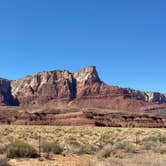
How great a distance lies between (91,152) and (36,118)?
79479 mm

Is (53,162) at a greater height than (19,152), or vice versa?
(19,152)

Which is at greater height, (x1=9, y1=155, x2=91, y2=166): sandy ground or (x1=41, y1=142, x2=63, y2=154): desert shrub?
(x1=41, y1=142, x2=63, y2=154): desert shrub

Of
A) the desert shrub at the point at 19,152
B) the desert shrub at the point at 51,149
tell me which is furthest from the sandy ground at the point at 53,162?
the desert shrub at the point at 51,149

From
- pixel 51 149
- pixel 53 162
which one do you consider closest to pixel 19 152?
pixel 53 162

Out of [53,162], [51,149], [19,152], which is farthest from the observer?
[51,149]

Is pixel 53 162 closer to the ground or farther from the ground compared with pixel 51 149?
closer to the ground

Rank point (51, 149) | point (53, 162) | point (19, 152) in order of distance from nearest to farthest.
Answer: point (53, 162) < point (19, 152) < point (51, 149)

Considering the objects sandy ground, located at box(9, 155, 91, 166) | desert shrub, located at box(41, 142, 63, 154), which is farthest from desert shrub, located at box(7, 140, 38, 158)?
desert shrub, located at box(41, 142, 63, 154)

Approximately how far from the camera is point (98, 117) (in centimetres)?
10325

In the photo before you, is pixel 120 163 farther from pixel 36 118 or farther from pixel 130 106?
pixel 130 106

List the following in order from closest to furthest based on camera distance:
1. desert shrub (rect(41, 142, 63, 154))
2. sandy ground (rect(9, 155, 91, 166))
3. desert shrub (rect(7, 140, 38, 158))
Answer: sandy ground (rect(9, 155, 91, 166)) → desert shrub (rect(7, 140, 38, 158)) → desert shrub (rect(41, 142, 63, 154))

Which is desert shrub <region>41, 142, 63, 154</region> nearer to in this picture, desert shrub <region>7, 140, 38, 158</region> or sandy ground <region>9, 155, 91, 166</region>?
sandy ground <region>9, 155, 91, 166</region>

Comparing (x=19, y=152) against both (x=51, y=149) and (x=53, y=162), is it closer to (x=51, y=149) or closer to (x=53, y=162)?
(x=53, y=162)

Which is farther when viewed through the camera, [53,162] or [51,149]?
[51,149]
